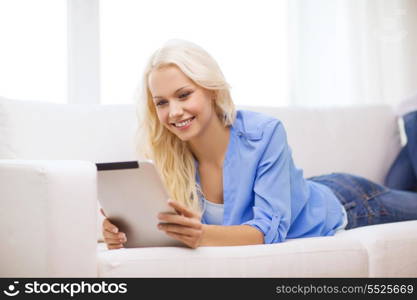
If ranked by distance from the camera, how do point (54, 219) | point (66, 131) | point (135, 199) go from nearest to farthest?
point (54, 219) < point (135, 199) < point (66, 131)

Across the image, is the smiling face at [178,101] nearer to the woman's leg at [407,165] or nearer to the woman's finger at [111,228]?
the woman's finger at [111,228]

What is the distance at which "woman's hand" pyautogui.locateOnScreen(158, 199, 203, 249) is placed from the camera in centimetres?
114

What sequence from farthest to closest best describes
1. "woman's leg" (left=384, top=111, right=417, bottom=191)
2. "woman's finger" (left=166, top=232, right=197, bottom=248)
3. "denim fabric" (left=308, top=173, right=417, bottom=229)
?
"woman's leg" (left=384, top=111, right=417, bottom=191), "denim fabric" (left=308, top=173, right=417, bottom=229), "woman's finger" (left=166, top=232, right=197, bottom=248)

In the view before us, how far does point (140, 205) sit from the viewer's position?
1.16 m

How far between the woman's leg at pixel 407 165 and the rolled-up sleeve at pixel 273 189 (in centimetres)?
88

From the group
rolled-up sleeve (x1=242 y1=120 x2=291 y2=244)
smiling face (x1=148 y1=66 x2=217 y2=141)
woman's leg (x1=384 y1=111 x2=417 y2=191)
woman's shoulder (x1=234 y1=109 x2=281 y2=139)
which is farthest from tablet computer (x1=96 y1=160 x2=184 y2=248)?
woman's leg (x1=384 y1=111 x2=417 y2=191)

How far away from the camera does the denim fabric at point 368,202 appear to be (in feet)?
6.37

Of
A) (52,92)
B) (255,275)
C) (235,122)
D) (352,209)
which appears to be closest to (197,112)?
(235,122)

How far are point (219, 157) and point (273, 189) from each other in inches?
9.1

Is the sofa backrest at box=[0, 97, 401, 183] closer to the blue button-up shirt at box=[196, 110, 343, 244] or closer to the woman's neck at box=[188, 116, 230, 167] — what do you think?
the woman's neck at box=[188, 116, 230, 167]

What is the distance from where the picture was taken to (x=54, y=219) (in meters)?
1.05

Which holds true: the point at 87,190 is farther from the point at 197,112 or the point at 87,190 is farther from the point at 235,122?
the point at 235,122

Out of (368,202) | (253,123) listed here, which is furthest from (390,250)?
(368,202)

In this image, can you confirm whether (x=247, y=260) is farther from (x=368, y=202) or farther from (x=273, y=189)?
(x=368, y=202)
